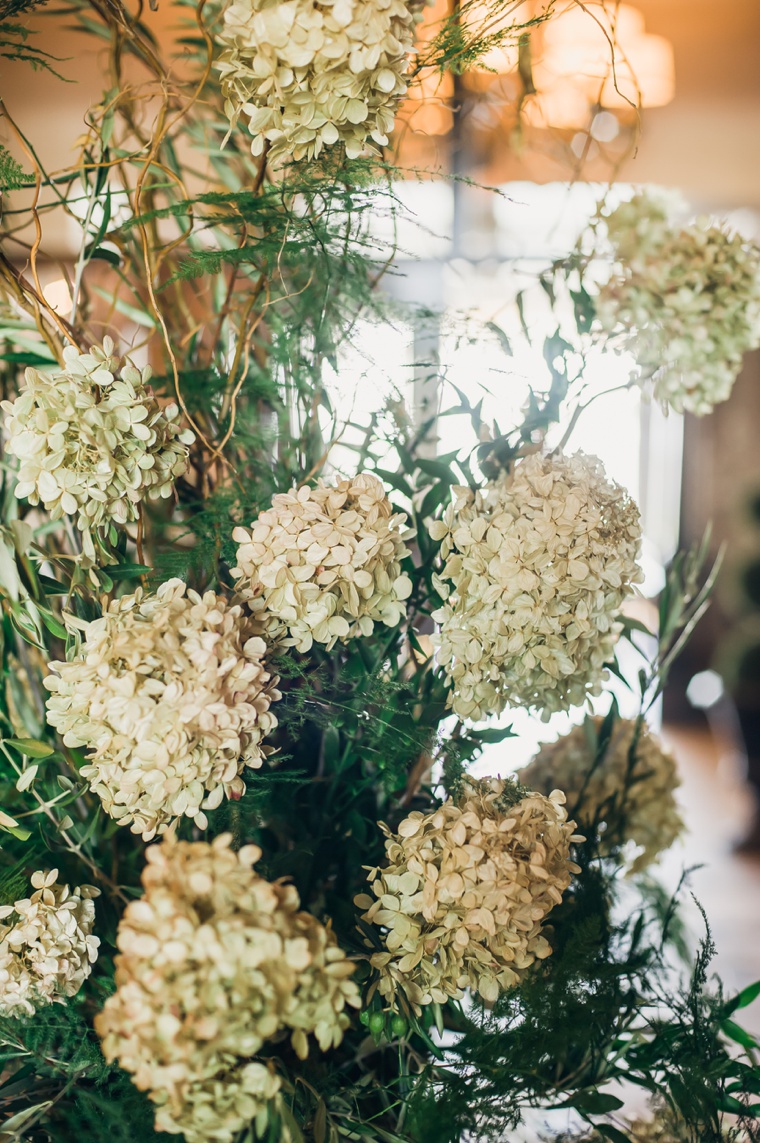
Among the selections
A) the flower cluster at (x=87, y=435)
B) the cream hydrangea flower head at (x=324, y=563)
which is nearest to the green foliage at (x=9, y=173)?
the flower cluster at (x=87, y=435)

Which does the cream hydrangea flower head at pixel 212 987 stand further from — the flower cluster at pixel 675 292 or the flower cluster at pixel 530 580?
the flower cluster at pixel 675 292

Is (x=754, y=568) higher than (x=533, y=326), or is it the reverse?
(x=533, y=326)

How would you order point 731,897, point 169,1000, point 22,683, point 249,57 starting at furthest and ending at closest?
point 731,897 → point 22,683 → point 249,57 → point 169,1000

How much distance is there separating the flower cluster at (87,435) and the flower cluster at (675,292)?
41 cm

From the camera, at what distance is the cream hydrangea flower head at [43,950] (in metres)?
0.53

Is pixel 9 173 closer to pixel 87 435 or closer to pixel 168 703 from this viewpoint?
pixel 87 435

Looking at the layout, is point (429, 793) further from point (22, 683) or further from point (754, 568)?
point (754, 568)

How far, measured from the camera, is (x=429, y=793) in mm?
680

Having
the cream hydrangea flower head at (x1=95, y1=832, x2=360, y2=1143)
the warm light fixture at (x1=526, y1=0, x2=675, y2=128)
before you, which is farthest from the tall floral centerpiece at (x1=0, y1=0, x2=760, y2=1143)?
the warm light fixture at (x1=526, y1=0, x2=675, y2=128)

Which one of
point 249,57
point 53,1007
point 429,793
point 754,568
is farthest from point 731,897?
point 249,57

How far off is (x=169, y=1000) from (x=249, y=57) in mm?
507

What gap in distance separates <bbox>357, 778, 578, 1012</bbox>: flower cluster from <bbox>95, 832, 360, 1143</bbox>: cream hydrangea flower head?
10 centimetres

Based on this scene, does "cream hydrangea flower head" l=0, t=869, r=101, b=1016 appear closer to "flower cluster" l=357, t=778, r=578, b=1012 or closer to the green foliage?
"flower cluster" l=357, t=778, r=578, b=1012

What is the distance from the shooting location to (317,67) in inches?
18.6
